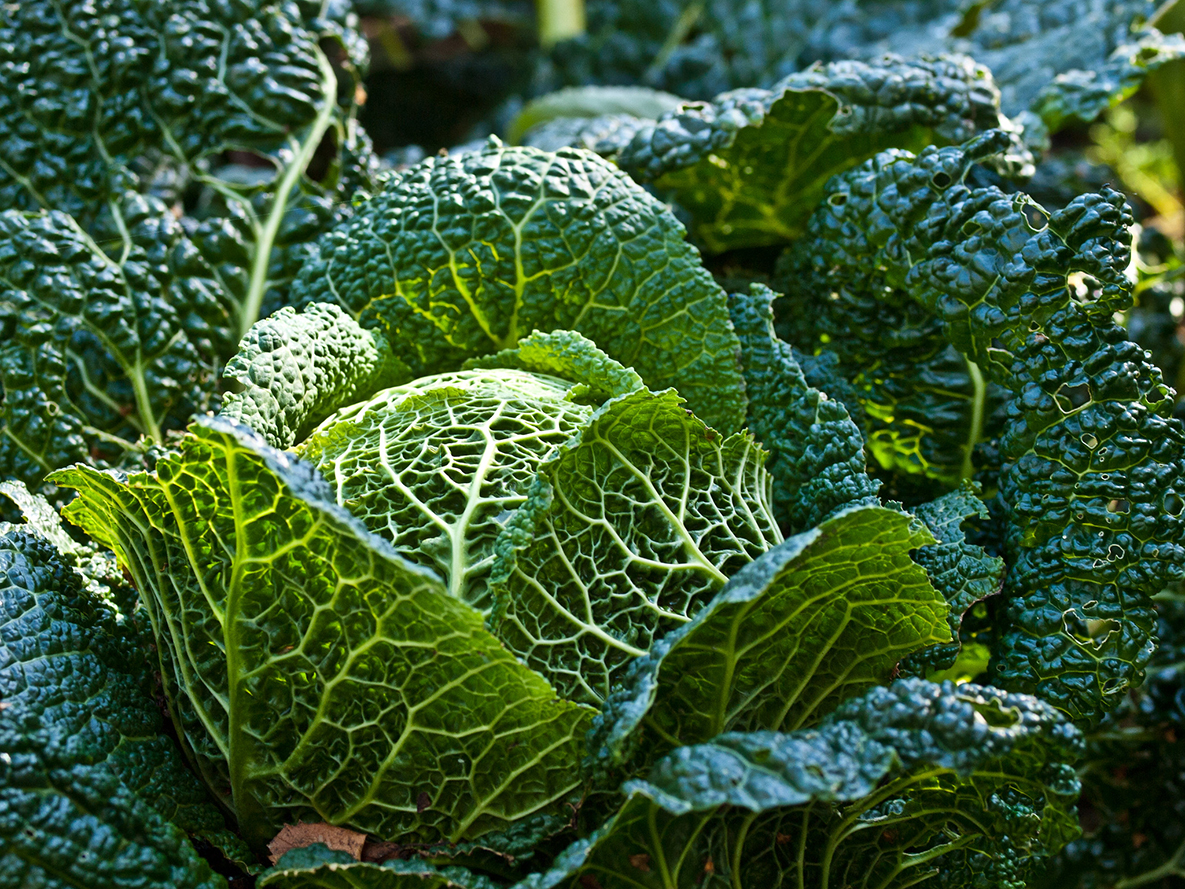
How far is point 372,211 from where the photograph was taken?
2791 mm

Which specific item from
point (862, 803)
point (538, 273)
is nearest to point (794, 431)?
point (538, 273)

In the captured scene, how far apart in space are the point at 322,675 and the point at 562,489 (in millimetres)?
614

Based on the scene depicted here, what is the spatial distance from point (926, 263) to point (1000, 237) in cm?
18

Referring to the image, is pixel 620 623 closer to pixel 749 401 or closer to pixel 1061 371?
pixel 749 401

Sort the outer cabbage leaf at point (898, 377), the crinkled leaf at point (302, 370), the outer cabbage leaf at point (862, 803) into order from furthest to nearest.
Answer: the outer cabbage leaf at point (898, 377) → the crinkled leaf at point (302, 370) → the outer cabbage leaf at point (862, 803)

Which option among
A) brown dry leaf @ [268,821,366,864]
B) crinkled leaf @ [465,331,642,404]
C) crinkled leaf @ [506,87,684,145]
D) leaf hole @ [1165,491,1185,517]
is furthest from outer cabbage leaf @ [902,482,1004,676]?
crinkled leaf @ [506,87,684,145]

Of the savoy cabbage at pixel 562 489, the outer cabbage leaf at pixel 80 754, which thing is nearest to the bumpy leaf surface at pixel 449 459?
the savoy cabbage at pixel 562 489

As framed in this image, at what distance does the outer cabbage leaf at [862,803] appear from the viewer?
1670 millimetres

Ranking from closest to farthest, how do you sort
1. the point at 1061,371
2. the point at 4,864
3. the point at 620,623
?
the point at 4,864 < the point at 620,623 < the point at 1061,371

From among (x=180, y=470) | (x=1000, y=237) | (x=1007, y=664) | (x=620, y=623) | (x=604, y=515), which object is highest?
(x=1000, y=237)

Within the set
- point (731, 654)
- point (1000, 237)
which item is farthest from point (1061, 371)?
point (731, 654)

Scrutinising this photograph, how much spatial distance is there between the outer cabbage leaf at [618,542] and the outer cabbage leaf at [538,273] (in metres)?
0.39

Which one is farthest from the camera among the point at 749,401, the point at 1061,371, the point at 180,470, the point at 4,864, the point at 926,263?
the point at 749,401

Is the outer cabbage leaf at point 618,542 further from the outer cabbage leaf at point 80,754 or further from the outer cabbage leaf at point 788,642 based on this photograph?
the outer cabbage leaf at point 80,754
